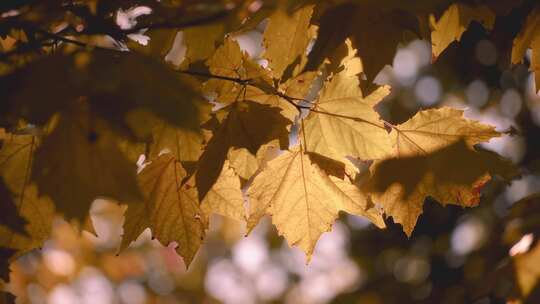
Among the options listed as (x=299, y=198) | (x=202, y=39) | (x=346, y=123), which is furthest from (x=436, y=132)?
(x=202, y=39)

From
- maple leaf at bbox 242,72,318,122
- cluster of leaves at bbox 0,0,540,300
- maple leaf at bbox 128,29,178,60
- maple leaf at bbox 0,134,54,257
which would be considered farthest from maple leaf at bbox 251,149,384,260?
maple leaf at bbox 0,134,54,257

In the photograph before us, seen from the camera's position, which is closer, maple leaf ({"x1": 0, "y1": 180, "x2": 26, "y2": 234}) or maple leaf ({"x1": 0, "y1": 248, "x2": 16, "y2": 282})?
maple leaf ({"x1": 0, "y1": 180, "x2": 26, "y2": 234})

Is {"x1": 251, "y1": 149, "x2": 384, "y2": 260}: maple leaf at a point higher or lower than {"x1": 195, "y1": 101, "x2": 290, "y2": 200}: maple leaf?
lower

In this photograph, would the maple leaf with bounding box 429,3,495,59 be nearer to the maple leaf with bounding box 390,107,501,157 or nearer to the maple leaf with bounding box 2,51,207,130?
the maple leaf with bounding box 390,107,501,157

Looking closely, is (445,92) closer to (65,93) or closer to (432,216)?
(432,216)

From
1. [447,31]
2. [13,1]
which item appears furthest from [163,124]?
[447,31]

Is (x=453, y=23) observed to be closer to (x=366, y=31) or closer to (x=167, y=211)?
(x=366, y=31)

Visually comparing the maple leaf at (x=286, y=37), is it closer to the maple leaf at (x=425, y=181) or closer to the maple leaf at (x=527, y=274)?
the maple leaf at (x=425, y=181)

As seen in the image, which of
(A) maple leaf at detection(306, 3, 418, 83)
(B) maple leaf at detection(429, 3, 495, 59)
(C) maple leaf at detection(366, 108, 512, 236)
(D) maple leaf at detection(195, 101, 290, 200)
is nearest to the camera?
(A) maple leaf at detection(306, 3, 418, 83)
